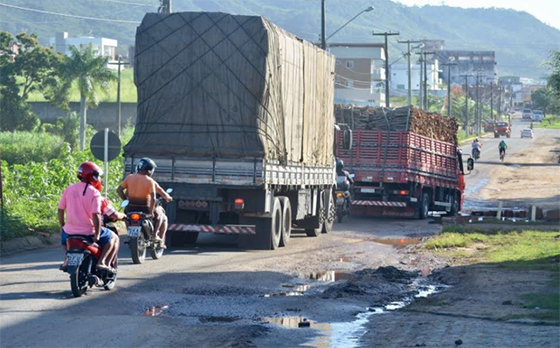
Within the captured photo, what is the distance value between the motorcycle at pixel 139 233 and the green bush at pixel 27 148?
165 ft

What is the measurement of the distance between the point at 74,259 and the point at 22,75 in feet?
247

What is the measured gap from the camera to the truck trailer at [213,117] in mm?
20297

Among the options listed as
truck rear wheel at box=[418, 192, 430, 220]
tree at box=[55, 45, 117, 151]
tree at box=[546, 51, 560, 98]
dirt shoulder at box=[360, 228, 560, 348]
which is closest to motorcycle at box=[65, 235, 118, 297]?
dirt shoulder at box=[360, 228, 560, 348]

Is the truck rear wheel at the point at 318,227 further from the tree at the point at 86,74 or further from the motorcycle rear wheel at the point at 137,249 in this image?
the tree at the point at 86,74

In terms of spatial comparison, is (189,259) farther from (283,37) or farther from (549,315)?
(549,315)

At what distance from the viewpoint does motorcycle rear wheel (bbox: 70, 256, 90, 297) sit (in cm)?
1291

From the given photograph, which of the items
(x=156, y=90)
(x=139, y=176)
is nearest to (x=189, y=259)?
(x=139, y=176)

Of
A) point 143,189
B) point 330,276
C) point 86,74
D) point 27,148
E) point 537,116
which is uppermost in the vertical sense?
point 537,116

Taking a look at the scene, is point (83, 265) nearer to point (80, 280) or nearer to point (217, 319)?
point (80, 280)

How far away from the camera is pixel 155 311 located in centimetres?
1241

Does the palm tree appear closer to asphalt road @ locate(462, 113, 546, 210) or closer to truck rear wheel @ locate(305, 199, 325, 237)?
asphalt road @ locate(462, 113, 546, 210)

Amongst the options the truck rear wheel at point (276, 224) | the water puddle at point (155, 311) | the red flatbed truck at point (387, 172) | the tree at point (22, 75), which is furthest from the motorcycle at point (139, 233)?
the tree at point (22, 75)

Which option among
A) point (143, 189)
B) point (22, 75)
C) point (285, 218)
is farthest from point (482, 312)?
point (22, 75)

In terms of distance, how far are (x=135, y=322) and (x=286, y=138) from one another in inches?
420
